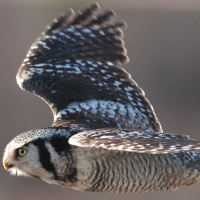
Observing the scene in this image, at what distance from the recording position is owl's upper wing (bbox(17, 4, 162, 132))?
7508 mm

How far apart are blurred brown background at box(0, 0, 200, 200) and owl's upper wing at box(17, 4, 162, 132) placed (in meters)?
5.84

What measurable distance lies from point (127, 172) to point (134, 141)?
0.64 m

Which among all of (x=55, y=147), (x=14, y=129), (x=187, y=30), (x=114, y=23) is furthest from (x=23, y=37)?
(x=55, y=147)

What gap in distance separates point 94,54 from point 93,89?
16.7 inches

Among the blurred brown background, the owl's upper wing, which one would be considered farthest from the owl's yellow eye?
the blurred brown background

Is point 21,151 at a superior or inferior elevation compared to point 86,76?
inferior

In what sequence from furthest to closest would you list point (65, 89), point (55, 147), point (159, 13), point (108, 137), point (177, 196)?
point (159, 13) → point (177, 196) → point (65, 89) → point (55, 147) → point (108, 137)

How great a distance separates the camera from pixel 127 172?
684cm

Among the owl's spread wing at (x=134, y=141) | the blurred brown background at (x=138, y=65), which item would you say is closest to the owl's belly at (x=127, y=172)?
the owl's spread wing at (x=134, y=141)

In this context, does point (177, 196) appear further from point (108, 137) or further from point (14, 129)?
point (108, 137)

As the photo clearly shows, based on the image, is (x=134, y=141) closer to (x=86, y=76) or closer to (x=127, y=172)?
(x=127, y=172)

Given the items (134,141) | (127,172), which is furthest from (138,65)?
(134,141)

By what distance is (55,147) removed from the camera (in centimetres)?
681

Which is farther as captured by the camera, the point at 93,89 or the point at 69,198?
the point at 69,198
